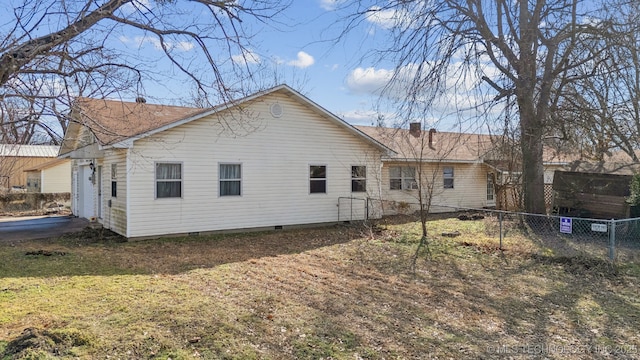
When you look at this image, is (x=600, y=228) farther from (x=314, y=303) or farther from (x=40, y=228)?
(x=40, y=228)

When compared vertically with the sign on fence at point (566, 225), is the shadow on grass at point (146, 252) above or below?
below

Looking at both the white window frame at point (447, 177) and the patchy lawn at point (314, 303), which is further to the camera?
the white window frame at point (447, 177)

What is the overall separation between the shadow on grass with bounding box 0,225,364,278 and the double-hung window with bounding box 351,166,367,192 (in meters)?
2.38

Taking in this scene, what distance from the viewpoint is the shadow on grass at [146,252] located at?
7922mm

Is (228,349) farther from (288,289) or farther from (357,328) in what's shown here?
(288,289)

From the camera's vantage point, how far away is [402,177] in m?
18.3

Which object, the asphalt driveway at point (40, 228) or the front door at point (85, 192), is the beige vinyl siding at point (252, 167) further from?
the front door at point (85, 192)

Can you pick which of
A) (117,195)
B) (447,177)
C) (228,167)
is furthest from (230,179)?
(447,177)

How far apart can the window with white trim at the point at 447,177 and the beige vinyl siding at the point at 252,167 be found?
5202mm

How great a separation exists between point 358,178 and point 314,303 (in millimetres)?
9408

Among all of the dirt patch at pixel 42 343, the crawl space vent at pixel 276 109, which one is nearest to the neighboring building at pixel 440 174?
the crawl space vent at pixel 276 109

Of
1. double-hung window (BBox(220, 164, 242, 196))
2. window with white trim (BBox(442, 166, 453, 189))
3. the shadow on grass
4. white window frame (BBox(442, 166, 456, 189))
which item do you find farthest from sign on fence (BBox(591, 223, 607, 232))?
window with white trim (BBox(442, 166, 453, 189))

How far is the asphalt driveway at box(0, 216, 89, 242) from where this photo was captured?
1198 cm

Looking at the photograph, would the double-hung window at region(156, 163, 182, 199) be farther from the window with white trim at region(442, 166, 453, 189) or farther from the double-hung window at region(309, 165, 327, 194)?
the window with white trim at region(442, 166, 453, 189)
